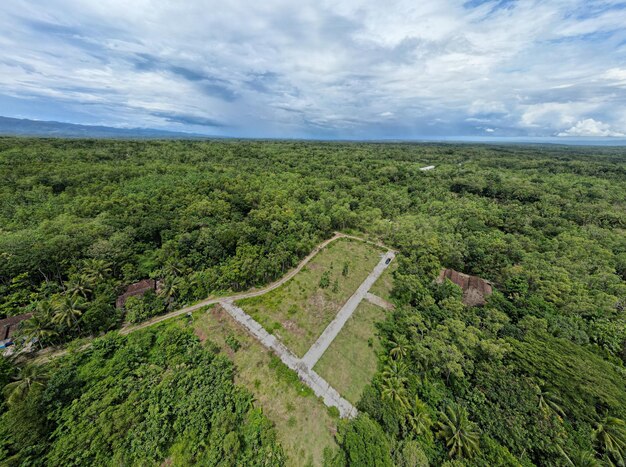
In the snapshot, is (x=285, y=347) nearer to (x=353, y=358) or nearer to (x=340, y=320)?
(x=353, y=358)

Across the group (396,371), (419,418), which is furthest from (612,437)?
(396,371)

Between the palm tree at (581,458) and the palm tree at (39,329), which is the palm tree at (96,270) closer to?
the palm tree at (39,329)

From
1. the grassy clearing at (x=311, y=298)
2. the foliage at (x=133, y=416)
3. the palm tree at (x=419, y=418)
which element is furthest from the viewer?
the grassy clearing at (x=311, y=298)

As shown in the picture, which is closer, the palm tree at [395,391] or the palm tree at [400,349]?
the palm tree at [395,391]

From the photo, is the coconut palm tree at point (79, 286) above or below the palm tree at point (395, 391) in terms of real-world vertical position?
above

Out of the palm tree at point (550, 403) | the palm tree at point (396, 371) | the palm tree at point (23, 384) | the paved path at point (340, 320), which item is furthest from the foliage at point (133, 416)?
the palm tree at point (550, 403)

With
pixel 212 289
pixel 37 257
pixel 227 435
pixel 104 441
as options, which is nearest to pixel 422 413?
pixel 227 435
